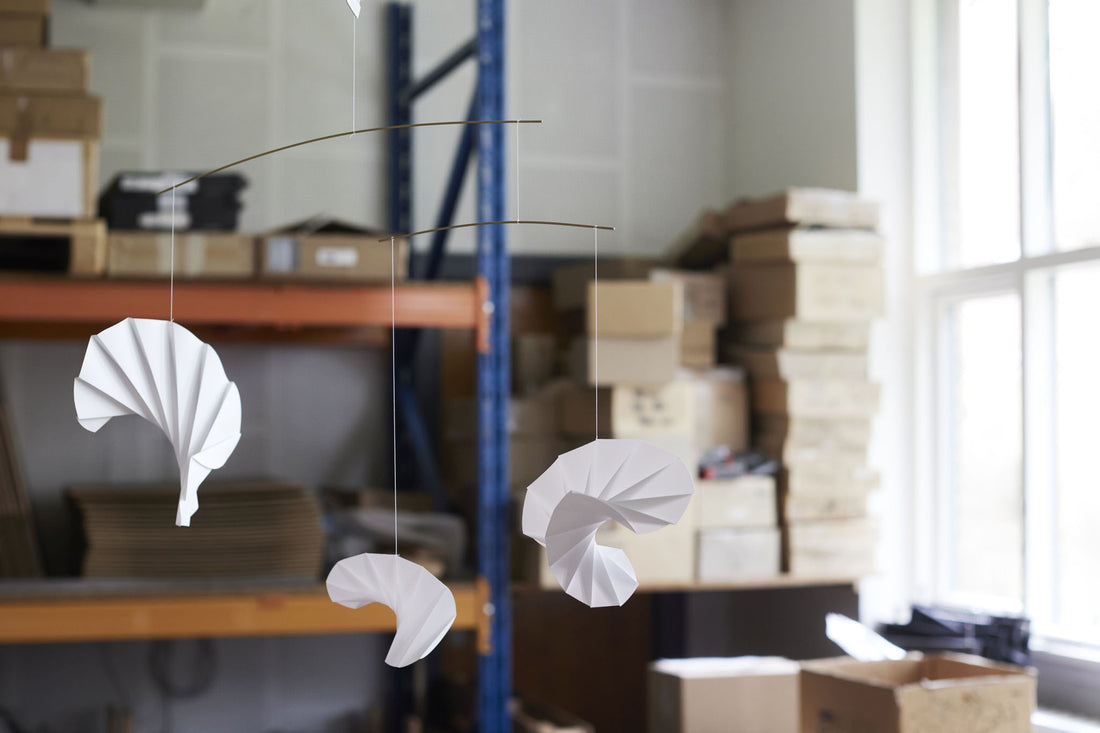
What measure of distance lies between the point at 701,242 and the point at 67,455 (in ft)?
7.04

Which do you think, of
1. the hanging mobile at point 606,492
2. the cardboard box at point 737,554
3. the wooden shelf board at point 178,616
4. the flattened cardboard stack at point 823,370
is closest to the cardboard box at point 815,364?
the flattened cardboard stack at point 823,370

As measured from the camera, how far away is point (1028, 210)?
2.91 meters

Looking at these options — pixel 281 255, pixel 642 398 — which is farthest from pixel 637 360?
pixel 281 255

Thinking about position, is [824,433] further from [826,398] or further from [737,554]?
[737,554]

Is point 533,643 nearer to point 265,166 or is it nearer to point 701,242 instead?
point 701,242

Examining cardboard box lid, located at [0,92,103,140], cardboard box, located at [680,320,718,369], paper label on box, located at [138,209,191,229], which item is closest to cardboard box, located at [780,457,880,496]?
cardboard box, located at [680,320,718,369]

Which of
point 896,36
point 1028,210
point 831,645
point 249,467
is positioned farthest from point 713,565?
point 896,36

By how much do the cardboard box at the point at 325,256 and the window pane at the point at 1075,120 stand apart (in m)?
1.78

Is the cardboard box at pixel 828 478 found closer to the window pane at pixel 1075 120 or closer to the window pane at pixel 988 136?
the window pane at pixel 988 136

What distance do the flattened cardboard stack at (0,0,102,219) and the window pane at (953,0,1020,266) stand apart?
7.95ft

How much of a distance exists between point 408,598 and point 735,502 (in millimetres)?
2334

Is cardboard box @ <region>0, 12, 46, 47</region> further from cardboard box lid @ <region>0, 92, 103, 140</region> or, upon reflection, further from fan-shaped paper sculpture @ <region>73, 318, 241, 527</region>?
fan-shaped paper sculpture @ <region>73, 318, 241, 527</region>

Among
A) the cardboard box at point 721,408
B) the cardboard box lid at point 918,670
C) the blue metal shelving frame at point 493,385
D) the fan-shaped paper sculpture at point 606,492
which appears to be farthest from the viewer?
the cardboard box at point 721,408

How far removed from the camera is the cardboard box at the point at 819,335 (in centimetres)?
308
